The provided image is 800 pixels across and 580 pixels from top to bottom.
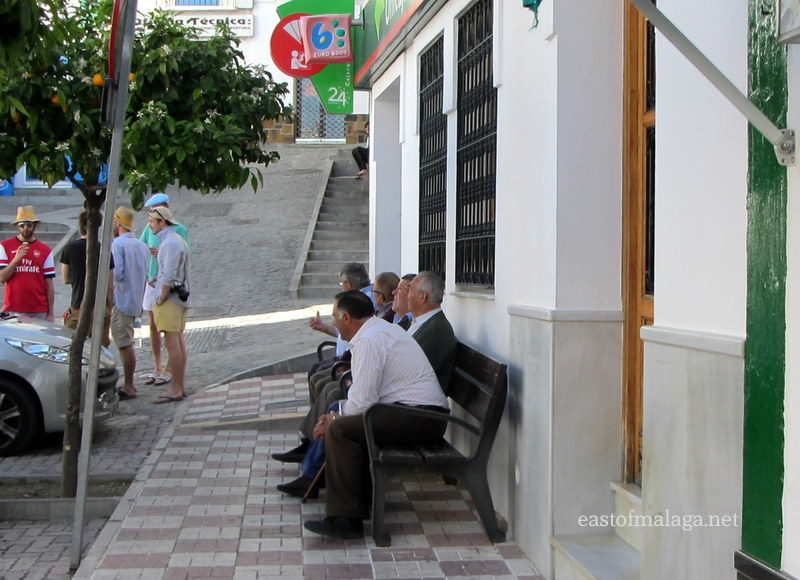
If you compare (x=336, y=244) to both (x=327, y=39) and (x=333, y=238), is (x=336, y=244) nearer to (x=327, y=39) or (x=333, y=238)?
(x=333, y=238)

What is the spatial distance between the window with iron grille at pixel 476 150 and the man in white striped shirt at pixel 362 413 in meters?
1.11

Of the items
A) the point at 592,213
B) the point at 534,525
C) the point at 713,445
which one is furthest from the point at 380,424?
the point at 713,445

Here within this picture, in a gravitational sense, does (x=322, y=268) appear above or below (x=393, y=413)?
above

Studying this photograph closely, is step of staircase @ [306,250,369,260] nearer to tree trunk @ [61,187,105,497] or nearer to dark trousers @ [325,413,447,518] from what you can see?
tree trunk @ [61,187,105,497]

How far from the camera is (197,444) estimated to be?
8.26 m

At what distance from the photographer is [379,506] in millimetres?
5578

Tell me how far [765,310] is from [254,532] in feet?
11.7

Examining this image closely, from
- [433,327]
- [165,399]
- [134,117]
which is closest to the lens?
[433,327]

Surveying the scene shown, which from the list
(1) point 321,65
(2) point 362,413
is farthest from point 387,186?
(2) point 362,413

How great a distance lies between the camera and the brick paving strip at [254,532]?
5227mm

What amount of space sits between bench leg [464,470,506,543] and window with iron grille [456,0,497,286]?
153 centimetres

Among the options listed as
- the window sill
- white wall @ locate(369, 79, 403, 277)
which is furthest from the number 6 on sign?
the window sill

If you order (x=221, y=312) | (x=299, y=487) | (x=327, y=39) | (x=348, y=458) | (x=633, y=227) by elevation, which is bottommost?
(x=299, y=487)

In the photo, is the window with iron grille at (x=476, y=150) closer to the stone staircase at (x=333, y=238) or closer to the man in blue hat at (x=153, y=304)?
the man in blue hat at (x=153, y=304)
